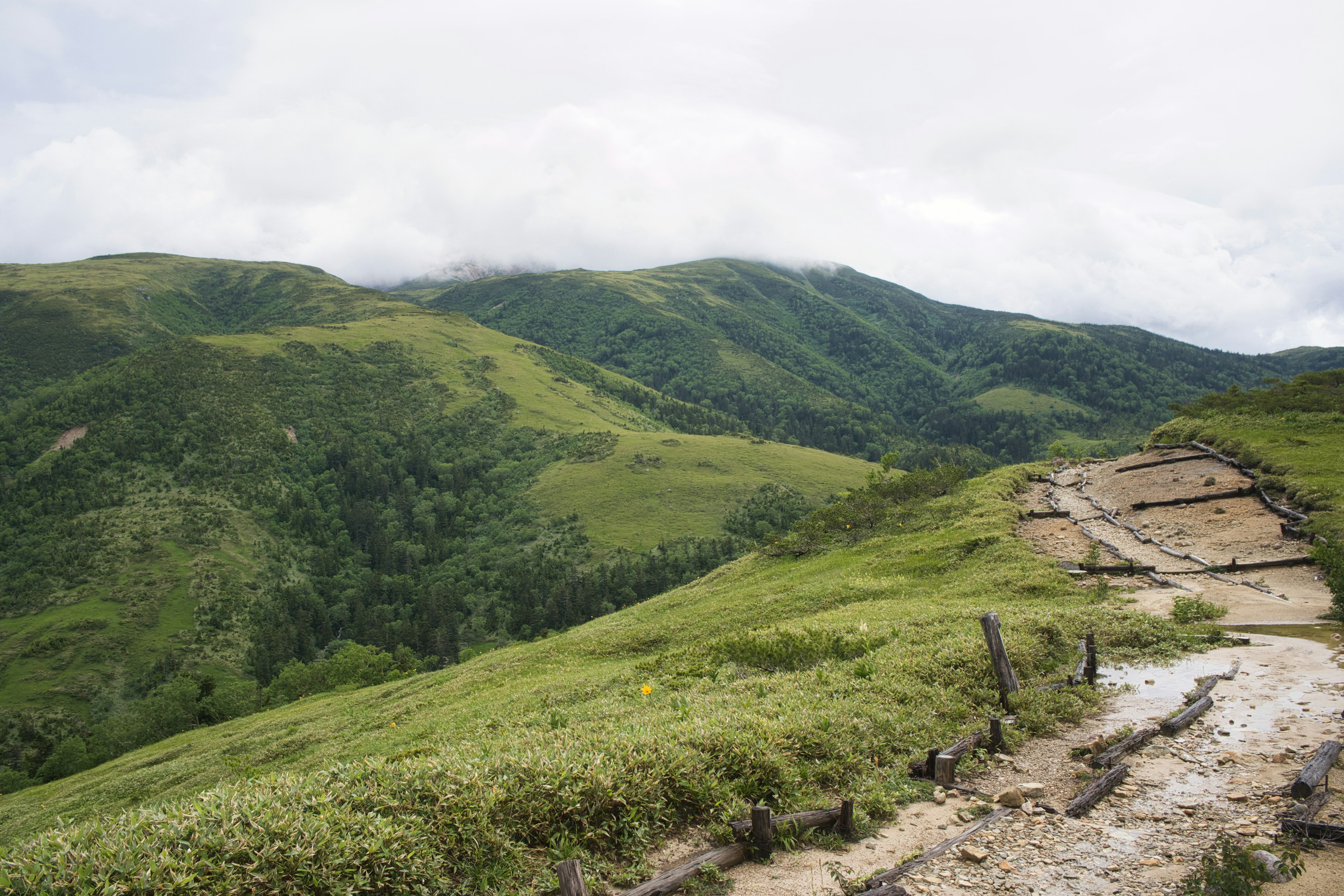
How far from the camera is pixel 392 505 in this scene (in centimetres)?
18175

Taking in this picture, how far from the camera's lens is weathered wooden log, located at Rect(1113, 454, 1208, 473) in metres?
39.2

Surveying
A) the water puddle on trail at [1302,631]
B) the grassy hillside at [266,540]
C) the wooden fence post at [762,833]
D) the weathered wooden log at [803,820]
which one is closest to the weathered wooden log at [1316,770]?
the weathered wooden log at [803,820]

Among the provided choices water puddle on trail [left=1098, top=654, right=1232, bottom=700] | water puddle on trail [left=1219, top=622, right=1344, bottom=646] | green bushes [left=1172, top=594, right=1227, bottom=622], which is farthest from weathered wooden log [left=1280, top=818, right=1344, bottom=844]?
green bushes [left=1172, top=594, right=1227, bottom=622]

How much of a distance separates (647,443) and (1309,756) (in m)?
181

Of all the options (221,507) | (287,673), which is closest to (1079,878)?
(287,673)

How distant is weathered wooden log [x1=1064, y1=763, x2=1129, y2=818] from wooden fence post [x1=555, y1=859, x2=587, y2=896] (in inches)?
263

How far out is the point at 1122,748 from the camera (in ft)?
33.3

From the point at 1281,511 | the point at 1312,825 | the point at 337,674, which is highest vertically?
the point at 1281,511

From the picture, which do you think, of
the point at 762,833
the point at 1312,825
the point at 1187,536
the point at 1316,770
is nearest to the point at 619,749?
the point at 762,833

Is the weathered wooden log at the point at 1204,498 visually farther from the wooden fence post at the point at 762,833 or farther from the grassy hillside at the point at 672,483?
the grassy hillside at the point at 672,483

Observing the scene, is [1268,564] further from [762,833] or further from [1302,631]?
[762,833]

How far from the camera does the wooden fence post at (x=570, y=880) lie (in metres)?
6.52

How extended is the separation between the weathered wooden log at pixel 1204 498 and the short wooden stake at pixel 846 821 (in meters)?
32.5

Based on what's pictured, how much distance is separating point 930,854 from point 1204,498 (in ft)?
107
